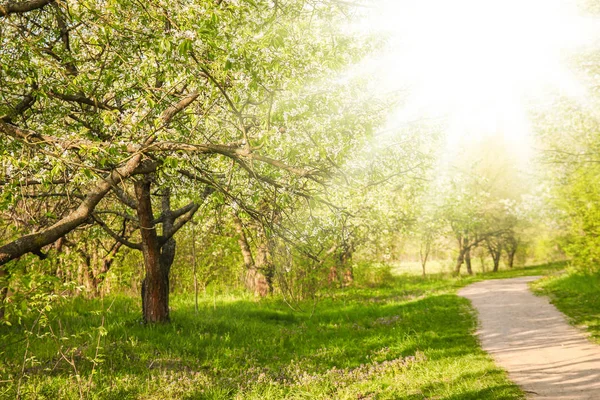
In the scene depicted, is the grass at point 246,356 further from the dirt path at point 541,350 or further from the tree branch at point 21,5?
the tree branch at point 21,5

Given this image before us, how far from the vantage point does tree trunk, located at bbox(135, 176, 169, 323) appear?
10.8 meters

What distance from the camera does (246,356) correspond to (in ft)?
30.7

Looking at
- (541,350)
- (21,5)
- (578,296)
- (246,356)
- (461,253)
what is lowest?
(541,350)

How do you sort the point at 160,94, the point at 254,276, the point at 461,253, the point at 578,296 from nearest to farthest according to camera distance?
the point at 160,94 → the point at 578,296 → the point at 254,276 → the point at 461,253

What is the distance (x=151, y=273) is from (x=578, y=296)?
1439 centimetres

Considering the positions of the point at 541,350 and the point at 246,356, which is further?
the point at 246,356

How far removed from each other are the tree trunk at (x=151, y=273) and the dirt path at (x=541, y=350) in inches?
316

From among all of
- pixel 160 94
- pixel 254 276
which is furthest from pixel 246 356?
pixel 254 276

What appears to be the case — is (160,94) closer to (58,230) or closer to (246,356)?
(58,230)

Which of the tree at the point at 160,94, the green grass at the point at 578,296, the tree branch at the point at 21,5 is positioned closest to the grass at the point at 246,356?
the tree at the point at 160,94

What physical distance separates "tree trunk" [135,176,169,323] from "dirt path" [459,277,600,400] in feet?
26.4

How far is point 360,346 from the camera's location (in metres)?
10.8

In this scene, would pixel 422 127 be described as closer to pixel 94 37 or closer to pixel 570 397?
pixel 570 397

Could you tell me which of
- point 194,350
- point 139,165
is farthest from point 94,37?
point 194,350
